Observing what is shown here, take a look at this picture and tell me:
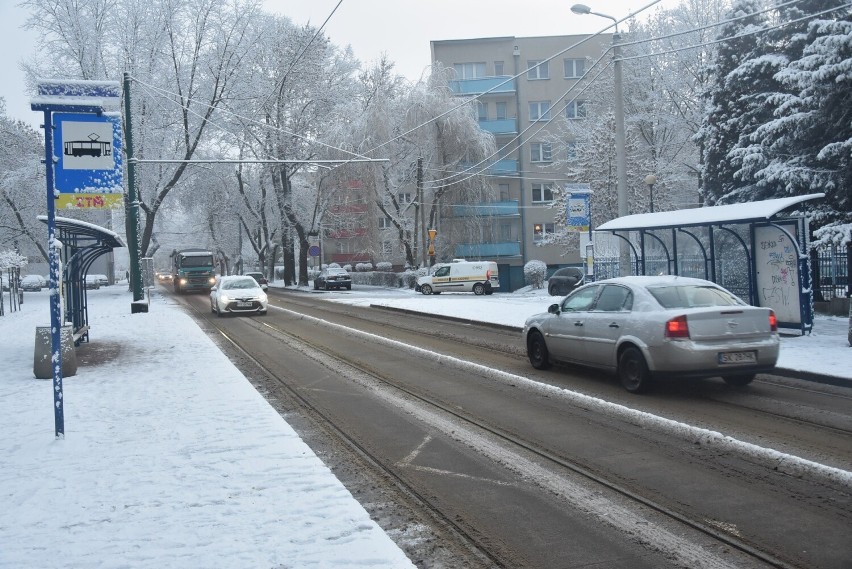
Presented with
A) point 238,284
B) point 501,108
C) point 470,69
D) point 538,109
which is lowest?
point 238,284

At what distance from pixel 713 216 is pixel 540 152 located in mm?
44229

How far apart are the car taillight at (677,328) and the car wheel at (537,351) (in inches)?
120

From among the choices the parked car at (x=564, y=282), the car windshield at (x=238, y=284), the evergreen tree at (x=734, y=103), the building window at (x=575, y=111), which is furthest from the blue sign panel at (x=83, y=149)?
the building window at (x=575, y=111)

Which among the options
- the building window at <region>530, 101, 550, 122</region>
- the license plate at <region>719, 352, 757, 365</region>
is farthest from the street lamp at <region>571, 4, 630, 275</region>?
the building window at <region>530, 101, 550, 122</region>

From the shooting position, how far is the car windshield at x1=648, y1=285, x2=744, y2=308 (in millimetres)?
9969

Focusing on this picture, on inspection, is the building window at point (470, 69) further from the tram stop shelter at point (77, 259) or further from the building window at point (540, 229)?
the tram stop shelter at point (77, 259)

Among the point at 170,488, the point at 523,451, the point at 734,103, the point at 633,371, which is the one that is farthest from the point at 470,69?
the point at 170,488

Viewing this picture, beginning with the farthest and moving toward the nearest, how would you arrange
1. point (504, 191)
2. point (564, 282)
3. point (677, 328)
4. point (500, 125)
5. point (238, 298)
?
point (504, 191) → point (500, 125) → point (564, 282) → point (238, 298) → point (677, 328)

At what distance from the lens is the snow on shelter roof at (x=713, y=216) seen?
571 inches

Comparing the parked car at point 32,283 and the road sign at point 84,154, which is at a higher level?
the road sign at point 84,154

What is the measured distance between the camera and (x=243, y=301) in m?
27.4

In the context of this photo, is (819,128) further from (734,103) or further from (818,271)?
(734,103)

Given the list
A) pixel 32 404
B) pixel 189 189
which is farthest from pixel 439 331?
pixel 189 189

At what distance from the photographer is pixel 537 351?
494 inches
